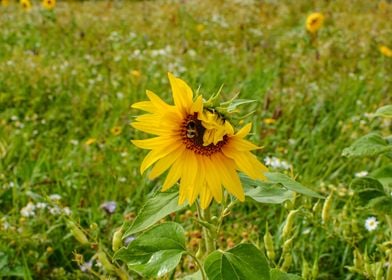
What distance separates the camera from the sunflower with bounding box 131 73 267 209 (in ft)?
4.14

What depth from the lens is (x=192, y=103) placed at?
4.08ft

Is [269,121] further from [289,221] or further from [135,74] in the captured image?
[289,221]

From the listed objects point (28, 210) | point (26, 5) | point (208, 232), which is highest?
point (26, 5)

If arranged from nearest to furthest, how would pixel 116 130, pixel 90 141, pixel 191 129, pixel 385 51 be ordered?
pixel 191 129
pixel 90 141
pixel 116 130
pixel 385 51

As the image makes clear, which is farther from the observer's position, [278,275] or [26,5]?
[26,5]

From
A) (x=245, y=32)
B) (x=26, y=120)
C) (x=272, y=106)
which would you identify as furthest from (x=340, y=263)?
(x=245, y=32)

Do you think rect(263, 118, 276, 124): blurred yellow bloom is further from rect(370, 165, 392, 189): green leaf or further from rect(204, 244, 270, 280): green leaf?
rect(204, 244, 270, 280): green leaf

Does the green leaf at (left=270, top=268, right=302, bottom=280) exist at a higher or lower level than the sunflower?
lower

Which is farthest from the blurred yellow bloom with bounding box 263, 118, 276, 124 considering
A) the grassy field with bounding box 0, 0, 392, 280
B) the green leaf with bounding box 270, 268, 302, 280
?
the green leaf with bounding box 270, 268, 302, 280

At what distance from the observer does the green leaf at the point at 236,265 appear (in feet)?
4.21

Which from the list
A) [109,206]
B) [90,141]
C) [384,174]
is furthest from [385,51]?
[384,174]

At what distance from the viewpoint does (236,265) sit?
1290mm

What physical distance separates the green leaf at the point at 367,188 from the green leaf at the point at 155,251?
47 centimetres

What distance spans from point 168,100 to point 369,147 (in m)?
2.27
